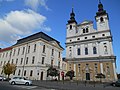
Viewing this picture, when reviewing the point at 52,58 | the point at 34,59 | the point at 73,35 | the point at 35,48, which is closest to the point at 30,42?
the point at 35,48

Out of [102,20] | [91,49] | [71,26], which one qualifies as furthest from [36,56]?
[102,20]

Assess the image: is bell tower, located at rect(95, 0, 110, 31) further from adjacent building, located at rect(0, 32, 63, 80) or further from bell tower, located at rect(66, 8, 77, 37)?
adjacent building, located at rect(0, 32, 63, 80)

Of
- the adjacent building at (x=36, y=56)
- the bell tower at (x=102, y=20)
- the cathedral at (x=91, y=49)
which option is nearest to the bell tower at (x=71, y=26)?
the cathedral at (x=91, y=49)

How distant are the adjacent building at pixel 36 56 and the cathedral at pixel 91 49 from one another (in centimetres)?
682

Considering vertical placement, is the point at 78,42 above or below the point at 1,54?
above

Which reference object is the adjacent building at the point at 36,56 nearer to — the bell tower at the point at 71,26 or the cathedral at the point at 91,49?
the cathedral at the point at 91,49

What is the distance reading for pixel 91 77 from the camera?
3872 centimetres

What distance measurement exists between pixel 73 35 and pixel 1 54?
3663 centimetres

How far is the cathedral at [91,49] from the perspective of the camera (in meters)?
37.5

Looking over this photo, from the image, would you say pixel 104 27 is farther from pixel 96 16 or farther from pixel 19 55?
pixel 19 55

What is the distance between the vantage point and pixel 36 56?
3669 centimetres

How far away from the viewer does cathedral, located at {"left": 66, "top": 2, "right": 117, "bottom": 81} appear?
37.5 metres

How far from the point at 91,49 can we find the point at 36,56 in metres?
20.7

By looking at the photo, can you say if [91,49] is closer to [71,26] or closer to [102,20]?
[102,20]
